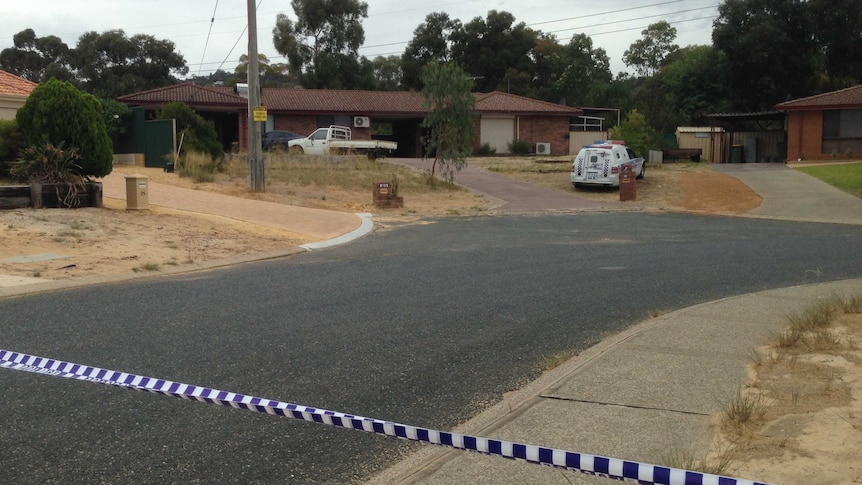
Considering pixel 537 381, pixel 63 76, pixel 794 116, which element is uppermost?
pixel 63 76

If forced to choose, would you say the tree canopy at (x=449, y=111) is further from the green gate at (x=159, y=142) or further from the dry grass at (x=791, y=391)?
the dry grass at (x=791, y=391)

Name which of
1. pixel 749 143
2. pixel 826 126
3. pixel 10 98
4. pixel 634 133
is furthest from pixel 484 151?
pixel 10 98

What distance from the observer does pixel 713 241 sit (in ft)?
56.7

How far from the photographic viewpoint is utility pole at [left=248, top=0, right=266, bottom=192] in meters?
24.0

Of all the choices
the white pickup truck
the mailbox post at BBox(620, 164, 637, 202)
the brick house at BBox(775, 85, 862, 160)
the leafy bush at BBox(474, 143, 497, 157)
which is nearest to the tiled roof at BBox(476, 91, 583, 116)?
the leafy bush at BBox(474, 143, 497, 157)

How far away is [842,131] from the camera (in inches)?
1581

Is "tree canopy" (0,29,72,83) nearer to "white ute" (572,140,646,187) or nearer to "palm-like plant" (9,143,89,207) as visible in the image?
"white ute" (572,140,646,187)

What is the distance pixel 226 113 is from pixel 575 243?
114 feet

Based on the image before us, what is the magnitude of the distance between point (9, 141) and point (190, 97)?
2338 cm

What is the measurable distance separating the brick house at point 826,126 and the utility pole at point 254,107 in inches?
1096

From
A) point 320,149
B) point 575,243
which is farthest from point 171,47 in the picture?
point 575,243

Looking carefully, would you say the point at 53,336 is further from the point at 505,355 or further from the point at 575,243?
the point at 575,243

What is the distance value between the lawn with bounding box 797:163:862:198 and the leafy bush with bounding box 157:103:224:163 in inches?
870

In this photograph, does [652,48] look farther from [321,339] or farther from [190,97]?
[321,339]
